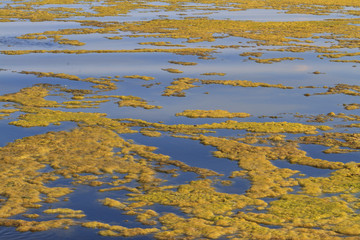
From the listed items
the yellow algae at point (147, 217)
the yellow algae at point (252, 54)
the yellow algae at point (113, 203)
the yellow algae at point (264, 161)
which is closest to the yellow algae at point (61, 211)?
the yellow algae at point (113, 203)

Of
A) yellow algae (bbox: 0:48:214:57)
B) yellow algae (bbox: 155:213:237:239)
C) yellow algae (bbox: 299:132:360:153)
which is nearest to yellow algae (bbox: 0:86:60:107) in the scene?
yellow algae (bbox: 299:132:360:153)

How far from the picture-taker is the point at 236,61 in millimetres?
47188

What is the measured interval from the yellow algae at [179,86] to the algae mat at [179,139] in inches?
3.1

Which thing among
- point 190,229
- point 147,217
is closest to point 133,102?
point 147,217

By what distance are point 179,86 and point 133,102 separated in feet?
17.4

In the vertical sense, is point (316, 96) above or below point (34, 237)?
above

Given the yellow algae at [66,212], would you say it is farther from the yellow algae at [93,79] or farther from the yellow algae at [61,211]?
the yellow algae at [93,79]

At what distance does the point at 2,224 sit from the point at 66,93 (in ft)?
62.6

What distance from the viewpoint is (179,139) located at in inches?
1030

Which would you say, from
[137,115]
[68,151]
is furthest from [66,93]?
[68,151]

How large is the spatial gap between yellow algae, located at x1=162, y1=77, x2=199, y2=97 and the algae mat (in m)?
0.08

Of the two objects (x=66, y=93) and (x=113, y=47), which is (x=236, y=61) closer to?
(x=113, y=47)

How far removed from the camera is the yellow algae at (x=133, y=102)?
105 ft

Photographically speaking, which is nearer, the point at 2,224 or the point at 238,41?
the point at 2,224
